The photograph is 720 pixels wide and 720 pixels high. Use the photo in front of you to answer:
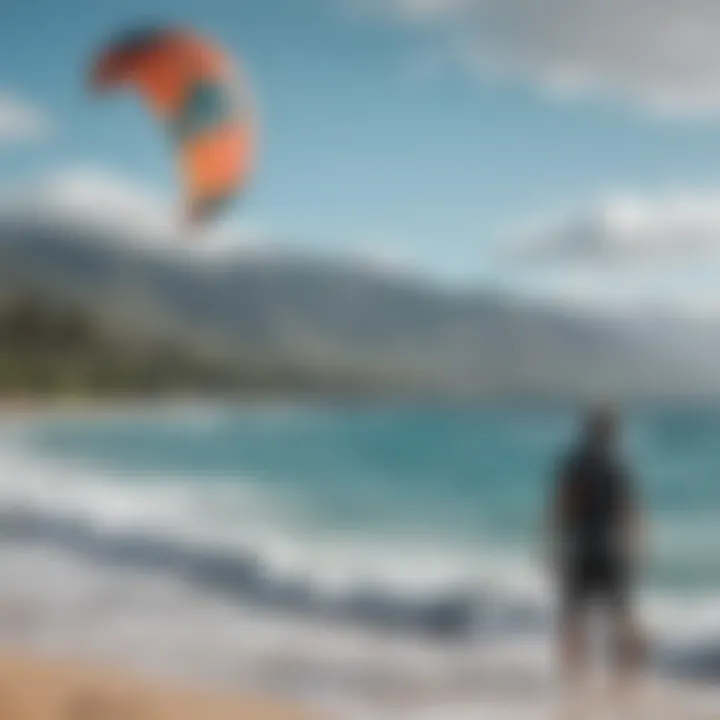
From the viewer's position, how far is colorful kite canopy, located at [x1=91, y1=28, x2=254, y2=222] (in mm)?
2023

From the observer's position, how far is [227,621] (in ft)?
6.68

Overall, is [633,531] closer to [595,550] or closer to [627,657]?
[595,550]

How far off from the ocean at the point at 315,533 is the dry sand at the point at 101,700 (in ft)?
0.12

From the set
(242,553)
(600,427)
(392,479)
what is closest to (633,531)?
(600,427)

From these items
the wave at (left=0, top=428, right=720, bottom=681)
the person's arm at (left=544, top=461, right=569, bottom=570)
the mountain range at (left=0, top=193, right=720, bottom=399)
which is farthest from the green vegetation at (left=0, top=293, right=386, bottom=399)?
the person's arm at (left=544, top=461, right=569, bottom=570)

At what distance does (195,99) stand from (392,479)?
0.68 meters

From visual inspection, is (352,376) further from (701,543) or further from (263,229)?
(701,543)

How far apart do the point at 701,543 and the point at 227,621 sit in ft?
2.45

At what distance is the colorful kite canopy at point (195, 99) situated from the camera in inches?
79.7

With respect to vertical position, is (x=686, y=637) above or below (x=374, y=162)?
below

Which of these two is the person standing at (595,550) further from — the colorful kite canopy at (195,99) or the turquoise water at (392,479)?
the colorful kite canopy at (195,99)

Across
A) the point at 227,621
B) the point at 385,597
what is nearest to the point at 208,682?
the point at 227,621

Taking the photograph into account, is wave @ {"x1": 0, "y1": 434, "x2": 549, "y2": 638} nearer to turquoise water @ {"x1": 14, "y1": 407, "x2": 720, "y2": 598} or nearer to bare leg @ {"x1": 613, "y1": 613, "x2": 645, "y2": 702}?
turquoise water @ {"x1": 14, "y1": 407, "x2": 720, "y2": 598}

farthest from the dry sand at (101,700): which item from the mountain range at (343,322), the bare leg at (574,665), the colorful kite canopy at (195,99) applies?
the colorful kite canopy at (195,99)
